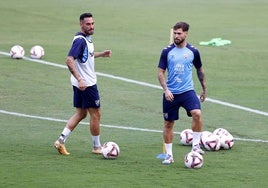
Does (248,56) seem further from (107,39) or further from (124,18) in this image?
(124,18)

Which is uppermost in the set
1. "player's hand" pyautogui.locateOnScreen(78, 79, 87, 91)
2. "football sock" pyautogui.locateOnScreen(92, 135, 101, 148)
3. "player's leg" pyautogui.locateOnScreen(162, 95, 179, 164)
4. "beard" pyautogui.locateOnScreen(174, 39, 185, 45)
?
"beard" pyautogui.locateOnScreen(174, 39, 185, 45)

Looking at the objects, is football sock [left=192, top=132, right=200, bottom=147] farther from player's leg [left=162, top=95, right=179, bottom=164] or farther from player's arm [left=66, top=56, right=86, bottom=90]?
player's arm [left=66, top=56, right=86, bottom=90]

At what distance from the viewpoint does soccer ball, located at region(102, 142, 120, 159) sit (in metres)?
16.0

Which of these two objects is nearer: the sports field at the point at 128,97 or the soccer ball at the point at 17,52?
the sports field at the point at 128,97

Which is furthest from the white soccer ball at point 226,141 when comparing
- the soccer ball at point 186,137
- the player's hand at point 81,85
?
the player's hand at point 81,85

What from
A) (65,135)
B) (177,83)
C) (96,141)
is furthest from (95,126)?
(177,83)

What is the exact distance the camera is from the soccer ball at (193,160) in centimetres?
1521

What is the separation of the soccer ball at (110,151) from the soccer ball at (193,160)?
133cm

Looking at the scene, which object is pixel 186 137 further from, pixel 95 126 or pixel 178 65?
pixel 178 65

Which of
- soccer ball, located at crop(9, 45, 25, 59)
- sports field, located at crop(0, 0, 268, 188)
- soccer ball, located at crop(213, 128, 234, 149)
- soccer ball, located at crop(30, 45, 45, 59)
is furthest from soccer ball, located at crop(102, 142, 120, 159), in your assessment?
soccer ball, located at crop(30, 45, 45, 59)

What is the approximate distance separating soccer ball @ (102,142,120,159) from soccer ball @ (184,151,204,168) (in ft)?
4.38

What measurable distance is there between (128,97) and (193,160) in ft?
24.1

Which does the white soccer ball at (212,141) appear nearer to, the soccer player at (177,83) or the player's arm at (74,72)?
the soccer player at (177,83)

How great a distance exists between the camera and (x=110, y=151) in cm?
1600
